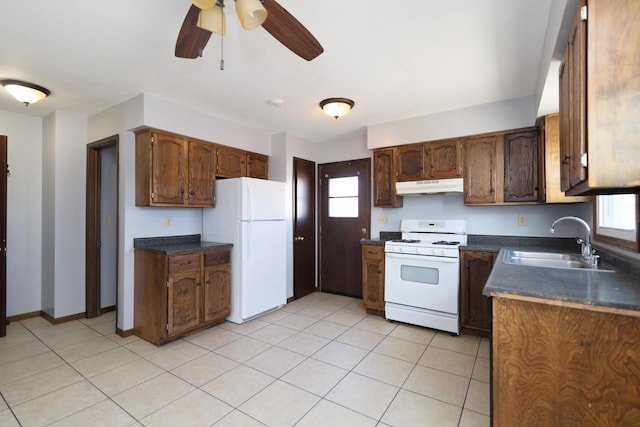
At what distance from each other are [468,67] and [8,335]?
5.04 m

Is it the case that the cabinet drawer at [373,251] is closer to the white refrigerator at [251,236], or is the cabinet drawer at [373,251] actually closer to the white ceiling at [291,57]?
the white refrigerator at [251,236]

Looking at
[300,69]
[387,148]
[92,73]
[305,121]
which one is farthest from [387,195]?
[92,73]

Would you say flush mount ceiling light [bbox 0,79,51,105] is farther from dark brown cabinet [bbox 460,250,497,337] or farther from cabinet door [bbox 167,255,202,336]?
dark brown cabinet [bbox 460,250,497,337]

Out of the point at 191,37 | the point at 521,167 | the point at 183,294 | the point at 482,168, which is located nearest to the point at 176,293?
the point at 183,294

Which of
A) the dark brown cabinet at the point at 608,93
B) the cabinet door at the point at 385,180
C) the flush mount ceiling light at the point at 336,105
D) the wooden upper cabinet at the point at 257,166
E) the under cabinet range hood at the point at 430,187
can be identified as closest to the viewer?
the dark brown cabinet at the point at 608,93

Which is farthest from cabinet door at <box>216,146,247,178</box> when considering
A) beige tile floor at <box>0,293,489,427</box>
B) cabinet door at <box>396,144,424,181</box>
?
cabinet door at <box>396,144,424,181</box>

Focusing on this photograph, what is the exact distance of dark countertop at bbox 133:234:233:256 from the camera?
2980 mm

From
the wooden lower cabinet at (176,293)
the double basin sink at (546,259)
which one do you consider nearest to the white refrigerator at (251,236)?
the wooden lower cabinet at (176,293)

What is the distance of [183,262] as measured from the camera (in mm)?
3029

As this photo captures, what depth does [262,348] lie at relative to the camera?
2854mm

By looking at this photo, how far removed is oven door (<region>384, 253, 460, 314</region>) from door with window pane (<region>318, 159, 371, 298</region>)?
3.30 ft

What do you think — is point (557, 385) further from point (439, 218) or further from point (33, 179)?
point (33, 179)

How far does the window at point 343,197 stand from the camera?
456 cm

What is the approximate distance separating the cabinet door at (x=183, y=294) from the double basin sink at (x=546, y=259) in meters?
2.81
